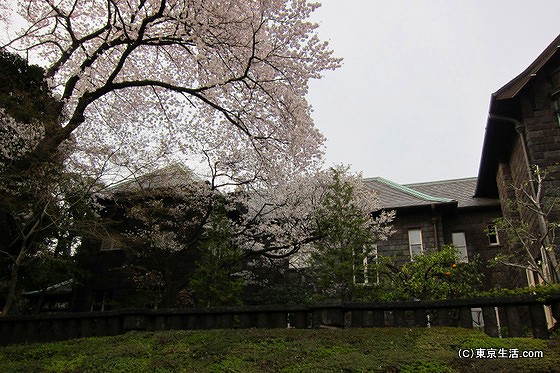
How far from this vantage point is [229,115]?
1068cm

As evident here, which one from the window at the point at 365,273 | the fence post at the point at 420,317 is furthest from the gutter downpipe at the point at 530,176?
the fence post at the point at 420,317

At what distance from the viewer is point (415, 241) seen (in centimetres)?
1883

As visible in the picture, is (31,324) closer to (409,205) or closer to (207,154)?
(207,154)

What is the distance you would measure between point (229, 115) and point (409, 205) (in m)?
10.5

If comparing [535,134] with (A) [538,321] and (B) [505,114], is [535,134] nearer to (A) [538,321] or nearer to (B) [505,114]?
(B) [505,114]

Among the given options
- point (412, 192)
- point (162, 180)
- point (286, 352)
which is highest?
point (412, 192)

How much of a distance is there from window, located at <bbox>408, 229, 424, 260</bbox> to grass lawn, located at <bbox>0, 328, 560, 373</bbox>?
1292 cm

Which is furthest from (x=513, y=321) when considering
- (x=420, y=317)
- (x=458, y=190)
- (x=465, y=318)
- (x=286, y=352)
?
(x=458, y=190)

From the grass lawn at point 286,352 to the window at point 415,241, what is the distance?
1292cm

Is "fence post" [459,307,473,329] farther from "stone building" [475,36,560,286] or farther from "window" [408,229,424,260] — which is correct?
"window" [408,229,424,260]

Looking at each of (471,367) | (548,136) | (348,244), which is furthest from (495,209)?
(471,367)

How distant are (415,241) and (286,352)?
14.0 m

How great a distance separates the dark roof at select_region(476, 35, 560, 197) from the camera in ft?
40.2

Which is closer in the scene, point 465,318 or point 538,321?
point 538,321
